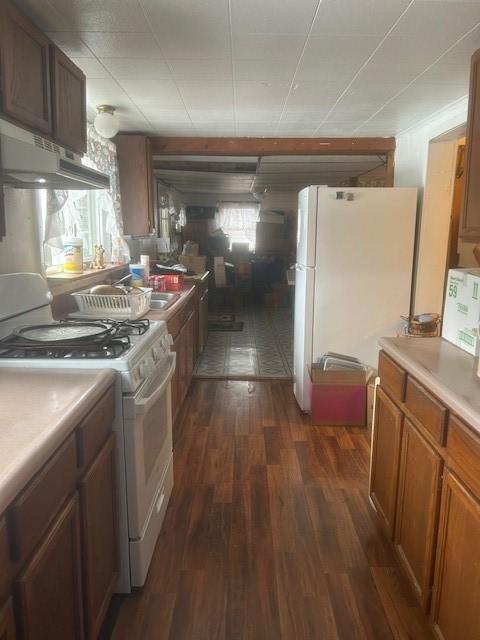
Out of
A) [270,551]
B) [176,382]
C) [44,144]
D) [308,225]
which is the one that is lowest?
[270,551]

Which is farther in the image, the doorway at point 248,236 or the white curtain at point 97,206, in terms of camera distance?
the doorway at point 248,236

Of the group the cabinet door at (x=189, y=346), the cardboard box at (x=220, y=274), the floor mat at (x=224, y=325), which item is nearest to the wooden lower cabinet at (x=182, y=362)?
the cabinet door at (x=189, y=346)

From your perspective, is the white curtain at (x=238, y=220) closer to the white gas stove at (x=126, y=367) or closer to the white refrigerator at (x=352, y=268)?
the white refrigerator at (x=352, y=268)

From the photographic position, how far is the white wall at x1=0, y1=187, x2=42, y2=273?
2.02m

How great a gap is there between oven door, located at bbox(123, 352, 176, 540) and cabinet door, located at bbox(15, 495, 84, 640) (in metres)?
0.41

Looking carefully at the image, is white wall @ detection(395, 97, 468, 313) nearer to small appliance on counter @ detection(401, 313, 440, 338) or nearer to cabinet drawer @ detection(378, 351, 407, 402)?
small appliance on counter @ detection(401, 313, 440, 338)

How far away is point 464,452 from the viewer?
125 centimetres

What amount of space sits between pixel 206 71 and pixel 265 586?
2.38m

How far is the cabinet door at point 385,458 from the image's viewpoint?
1787 mm

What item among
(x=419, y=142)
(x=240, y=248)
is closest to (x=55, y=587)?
(x=419, y=142)

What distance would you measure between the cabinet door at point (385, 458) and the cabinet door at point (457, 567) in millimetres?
407

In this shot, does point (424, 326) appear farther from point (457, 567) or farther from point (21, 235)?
point (21, 235)

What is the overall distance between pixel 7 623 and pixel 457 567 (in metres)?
1.11

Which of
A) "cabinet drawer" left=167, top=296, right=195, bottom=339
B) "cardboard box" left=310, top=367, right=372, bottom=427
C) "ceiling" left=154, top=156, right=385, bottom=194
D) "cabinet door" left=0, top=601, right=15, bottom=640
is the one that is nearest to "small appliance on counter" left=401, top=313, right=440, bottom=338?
"cardboard box" left=310, top=367, right=372, bottom=427
